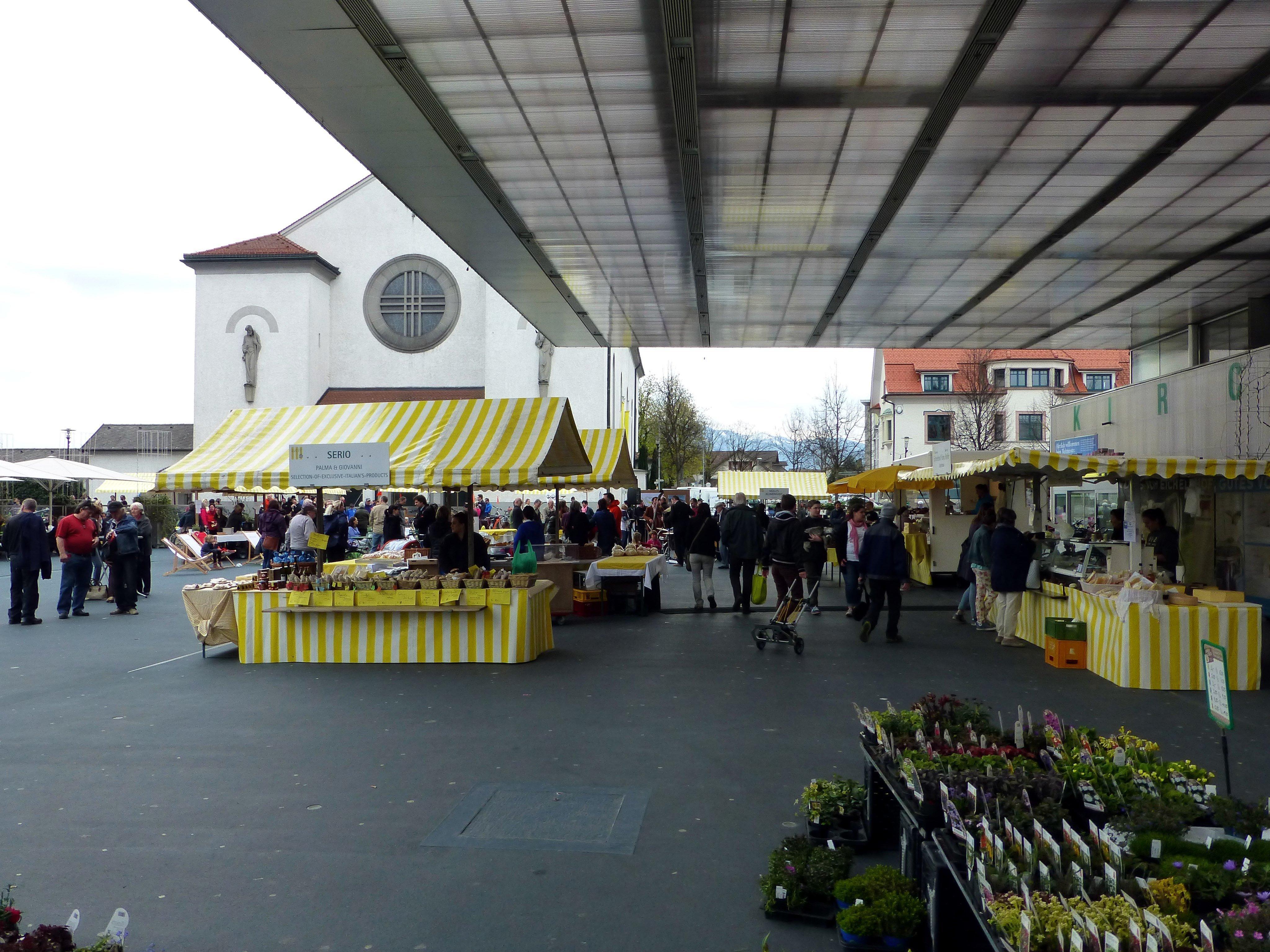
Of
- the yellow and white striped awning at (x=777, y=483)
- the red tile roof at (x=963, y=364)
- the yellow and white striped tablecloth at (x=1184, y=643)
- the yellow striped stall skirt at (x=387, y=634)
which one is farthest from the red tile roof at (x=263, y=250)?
the yellow and white striped tablecloth at (x=1184, y=643)

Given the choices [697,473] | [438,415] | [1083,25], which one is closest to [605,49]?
[1083,25]

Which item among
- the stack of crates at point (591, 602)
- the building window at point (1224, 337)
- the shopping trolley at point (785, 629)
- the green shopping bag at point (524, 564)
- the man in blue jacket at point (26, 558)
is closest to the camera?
the shopping trolley at point (785, 629)

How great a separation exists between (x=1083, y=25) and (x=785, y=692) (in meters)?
6.65

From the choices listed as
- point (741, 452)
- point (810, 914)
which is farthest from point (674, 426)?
point (810, 914)

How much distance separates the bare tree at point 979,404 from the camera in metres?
50.2

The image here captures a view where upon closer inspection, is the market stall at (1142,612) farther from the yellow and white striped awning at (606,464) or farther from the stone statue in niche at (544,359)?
the stone statue in niche at (544,359)

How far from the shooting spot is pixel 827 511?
1421 inches

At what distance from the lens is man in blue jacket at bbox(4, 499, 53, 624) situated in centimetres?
1567

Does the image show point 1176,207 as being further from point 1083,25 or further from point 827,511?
point 827,511

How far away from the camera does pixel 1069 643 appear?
11.2 metres

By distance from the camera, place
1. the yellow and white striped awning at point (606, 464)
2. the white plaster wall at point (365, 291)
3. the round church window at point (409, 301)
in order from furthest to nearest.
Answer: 1. the round church window at point (409, 301)
2. the white plaster wall at point (365, 291)
3. the yellow and white striped awning at point (606, 464)

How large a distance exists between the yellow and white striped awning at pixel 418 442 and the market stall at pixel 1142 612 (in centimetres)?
601

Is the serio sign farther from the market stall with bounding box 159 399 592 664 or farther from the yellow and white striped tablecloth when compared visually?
the yellow and white striped tablecloth

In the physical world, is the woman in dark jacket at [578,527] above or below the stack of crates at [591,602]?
above
